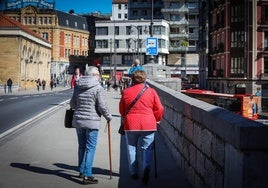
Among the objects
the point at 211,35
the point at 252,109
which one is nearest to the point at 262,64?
the point at 211,35

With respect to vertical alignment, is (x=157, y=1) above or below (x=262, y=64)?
above

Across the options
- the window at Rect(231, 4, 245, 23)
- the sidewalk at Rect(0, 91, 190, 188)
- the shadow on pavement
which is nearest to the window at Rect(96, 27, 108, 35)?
the window at Rect(231, 4, 245, 23)

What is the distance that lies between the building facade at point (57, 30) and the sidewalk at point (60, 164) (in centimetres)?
7907

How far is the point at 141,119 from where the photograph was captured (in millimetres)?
6062

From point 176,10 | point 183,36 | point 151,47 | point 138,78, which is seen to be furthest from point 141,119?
point 176,10

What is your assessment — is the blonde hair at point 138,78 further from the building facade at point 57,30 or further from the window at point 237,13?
the building facade at point 57,30

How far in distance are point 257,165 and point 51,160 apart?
524 centimetres

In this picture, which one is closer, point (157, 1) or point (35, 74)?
point (35, 74)

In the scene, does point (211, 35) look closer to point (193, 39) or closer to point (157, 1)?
point (193, 39)

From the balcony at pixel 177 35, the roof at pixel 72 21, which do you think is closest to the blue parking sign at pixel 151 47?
the balcony at pixel 177 35

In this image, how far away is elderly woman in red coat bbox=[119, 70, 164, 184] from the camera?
6.07 meters

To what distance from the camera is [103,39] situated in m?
89.7

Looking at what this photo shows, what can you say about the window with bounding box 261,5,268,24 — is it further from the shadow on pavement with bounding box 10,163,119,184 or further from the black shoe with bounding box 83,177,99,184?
the black shoe with bounding box 83,177,99,184

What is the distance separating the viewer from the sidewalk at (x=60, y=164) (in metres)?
6.26
